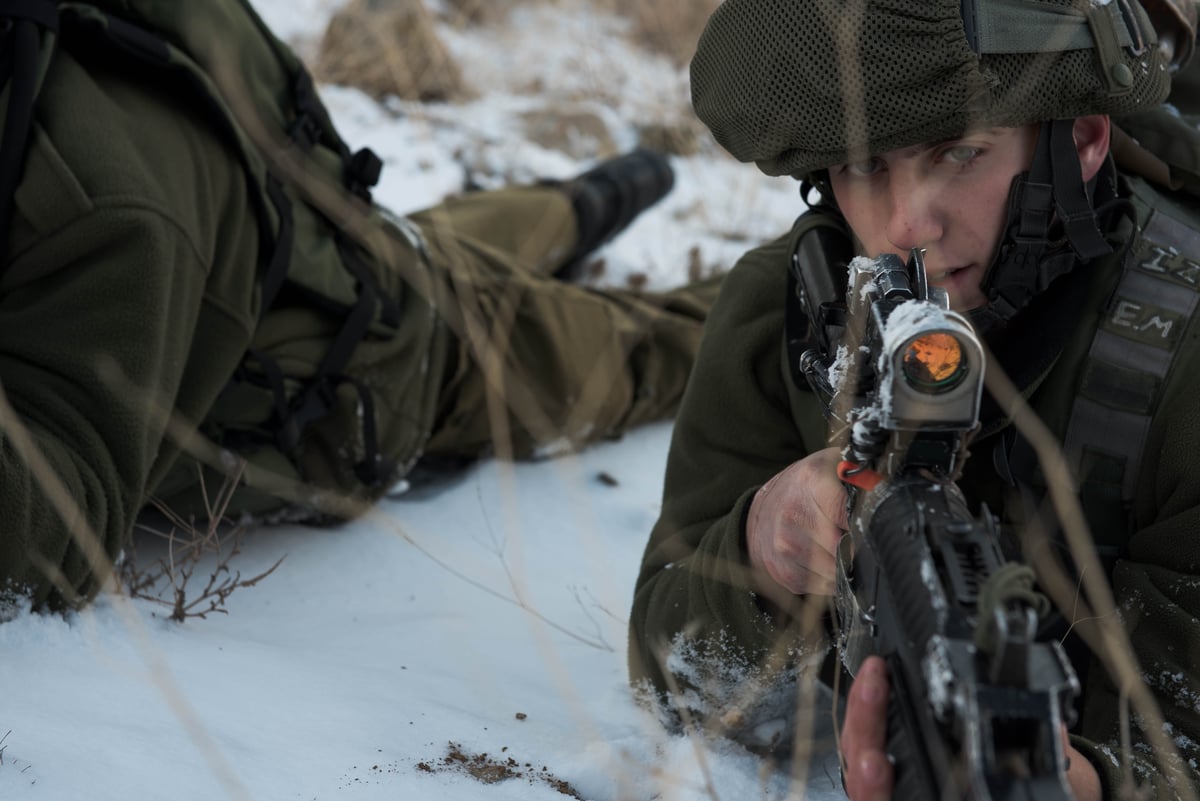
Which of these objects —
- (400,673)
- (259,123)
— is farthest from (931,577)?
(259,123)

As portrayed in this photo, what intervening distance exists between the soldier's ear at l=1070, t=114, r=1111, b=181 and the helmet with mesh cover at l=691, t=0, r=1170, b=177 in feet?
0.14

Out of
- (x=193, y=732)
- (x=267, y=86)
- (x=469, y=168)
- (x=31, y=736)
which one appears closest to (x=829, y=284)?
(x=193, y=732)

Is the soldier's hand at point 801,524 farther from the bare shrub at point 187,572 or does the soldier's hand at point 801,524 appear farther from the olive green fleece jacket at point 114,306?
the olive green fleece jacket at point 114,306

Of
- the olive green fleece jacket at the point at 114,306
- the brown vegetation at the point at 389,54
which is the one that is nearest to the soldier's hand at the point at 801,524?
the olive green fleece jacket at the point at 114,306

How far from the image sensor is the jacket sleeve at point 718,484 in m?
1.87

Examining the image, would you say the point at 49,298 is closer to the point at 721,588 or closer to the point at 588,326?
the point at 721,588

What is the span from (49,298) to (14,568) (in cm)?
45

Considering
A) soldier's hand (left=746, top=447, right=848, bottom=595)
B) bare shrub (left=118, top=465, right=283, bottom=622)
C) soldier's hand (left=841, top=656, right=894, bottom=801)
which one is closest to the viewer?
soldier's hand (left=841, top=656, right=894, bottom=801)

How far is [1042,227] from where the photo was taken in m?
1.63

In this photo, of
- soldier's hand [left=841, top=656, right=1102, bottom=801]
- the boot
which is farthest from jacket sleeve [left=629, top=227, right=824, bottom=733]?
the boot

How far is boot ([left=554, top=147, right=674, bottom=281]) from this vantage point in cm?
411

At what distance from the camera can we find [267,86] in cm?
268

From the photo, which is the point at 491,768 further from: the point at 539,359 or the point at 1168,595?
the point at 539,359

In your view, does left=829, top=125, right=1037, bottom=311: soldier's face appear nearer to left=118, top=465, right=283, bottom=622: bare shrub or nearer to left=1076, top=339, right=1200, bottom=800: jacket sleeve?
left=1076, top=339, right=1200, bottom=800: jacket sleeve
